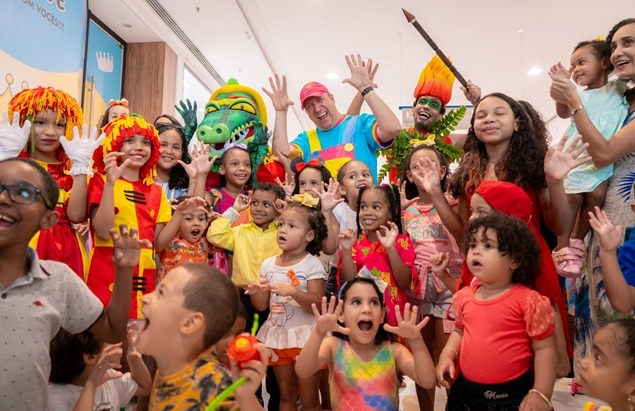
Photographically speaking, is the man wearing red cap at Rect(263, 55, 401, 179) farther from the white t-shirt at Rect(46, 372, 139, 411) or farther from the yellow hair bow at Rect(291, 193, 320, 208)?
the white t-shirt at Rect(46, 372, 139, 411)

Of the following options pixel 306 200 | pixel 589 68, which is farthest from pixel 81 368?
pixel 589 68

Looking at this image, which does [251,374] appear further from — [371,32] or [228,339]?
[371,32]

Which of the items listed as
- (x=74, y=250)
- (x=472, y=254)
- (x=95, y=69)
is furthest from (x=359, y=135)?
(x=95, y=69)

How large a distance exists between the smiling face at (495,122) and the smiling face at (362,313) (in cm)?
83

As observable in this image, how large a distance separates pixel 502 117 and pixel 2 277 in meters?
1.94

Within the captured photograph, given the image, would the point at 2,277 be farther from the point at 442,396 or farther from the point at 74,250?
the point at 442,396

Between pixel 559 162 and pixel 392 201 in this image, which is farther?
pixel 392 201

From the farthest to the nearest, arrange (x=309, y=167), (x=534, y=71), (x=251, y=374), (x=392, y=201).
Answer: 1. (x=534, y=71)
2. (x=309, y=167)
3. (x=392, y=201)
4. (x=251, y=374)

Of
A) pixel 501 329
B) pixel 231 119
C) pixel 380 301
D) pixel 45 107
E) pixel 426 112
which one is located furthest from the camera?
pixel 426 112

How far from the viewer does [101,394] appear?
6.00 ft

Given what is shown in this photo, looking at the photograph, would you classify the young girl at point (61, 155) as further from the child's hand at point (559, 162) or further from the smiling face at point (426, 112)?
the smiling face at point (426, 112)

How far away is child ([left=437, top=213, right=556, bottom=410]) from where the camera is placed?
1.71 m

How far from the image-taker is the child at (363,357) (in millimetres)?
1902

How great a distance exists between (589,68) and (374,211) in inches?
50.0
